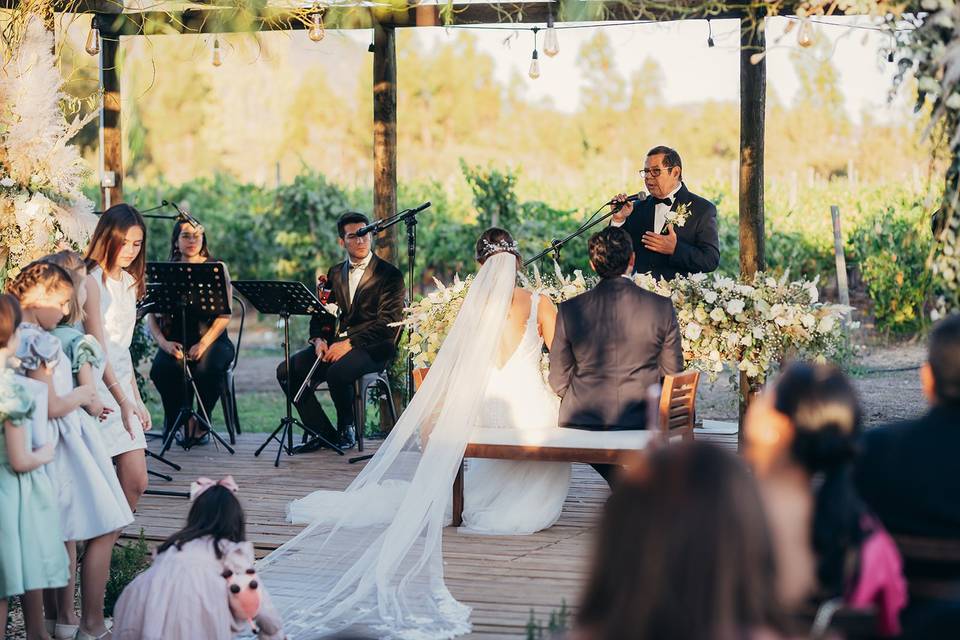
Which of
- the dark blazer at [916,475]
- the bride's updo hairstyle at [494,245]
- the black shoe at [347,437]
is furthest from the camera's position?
the black shoe at [347,437]

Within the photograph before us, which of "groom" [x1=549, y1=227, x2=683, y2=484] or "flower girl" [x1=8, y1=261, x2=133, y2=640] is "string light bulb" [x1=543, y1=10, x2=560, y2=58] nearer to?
"groom" [x1=549, y1=227, x2=683, y2=484]

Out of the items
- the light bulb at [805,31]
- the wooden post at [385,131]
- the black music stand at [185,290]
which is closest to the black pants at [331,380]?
the black music stand at [185,290]

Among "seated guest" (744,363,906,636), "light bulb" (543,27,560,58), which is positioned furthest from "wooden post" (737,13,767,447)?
"seated guest" (744,363,906,636)

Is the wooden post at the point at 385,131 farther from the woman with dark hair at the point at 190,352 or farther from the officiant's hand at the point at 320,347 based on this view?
the woman with dark hair at the point at 190,352

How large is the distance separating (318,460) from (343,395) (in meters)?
0.50

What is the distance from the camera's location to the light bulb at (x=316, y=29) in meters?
7.66

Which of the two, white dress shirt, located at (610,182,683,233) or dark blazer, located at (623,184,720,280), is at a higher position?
white dress shirt, located at (610,182,683,233)

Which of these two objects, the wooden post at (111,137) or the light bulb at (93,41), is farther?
the wooden post at (111,137)

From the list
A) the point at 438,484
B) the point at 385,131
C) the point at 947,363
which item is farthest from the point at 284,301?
the point at 947,363

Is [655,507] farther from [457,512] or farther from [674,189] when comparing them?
[674,189]

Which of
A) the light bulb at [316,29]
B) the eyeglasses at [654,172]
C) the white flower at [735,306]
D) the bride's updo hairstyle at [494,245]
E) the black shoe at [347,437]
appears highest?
the light bulb at [316,29]

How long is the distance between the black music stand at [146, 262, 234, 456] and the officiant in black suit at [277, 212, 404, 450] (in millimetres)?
720

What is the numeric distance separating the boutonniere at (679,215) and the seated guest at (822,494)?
463 centimetres

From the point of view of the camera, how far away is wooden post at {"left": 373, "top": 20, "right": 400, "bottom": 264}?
345 inches
